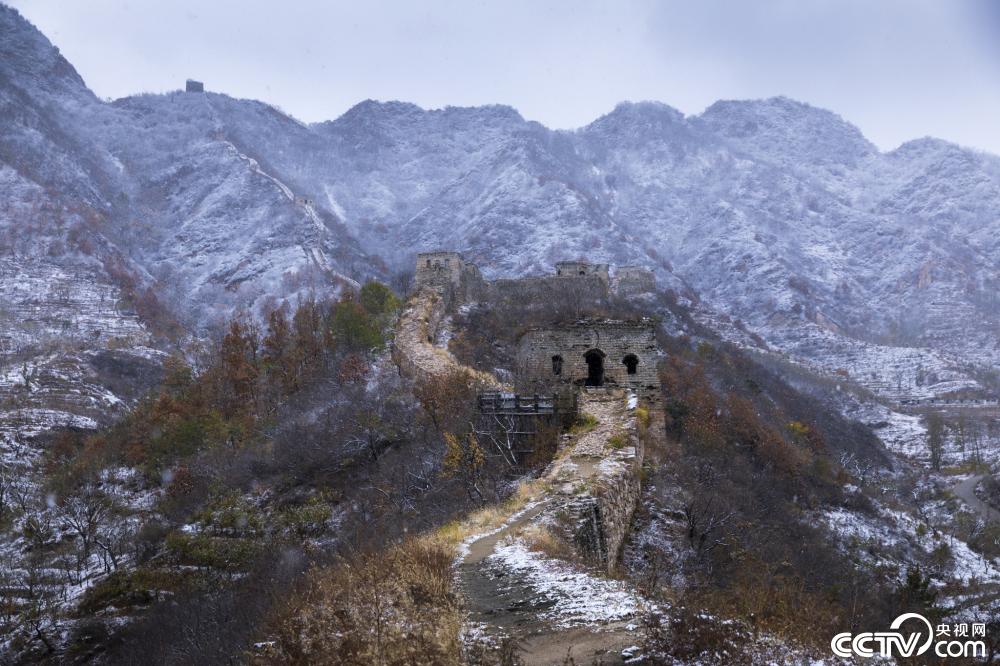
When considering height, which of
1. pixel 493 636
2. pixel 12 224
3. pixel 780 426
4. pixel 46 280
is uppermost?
pixel 12 224

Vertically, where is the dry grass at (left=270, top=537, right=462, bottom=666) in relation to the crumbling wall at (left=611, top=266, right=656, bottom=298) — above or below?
below

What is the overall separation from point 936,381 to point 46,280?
12756 cm

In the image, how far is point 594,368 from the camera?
23391 millimetres

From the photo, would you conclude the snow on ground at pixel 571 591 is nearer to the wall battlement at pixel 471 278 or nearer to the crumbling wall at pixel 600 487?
the crumbling wall at pixel 600 487

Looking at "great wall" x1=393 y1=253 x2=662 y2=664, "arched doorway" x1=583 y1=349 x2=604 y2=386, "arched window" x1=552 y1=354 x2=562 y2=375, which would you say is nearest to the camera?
"great wall" x1=393 y1=253 x2=662 y2=664

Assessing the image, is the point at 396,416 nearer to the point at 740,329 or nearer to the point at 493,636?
the point at 493,636

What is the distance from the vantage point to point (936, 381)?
101 metres

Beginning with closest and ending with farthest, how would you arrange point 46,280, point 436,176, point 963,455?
point 963,455 < point 46,280 < point 436,176

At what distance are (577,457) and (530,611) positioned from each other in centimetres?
743

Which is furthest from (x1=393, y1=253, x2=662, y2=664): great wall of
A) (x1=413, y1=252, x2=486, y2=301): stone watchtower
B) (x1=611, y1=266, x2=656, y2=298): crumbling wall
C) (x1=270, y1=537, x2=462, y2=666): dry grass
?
(x1=611, y1=266, x2=656, y2=298): crumbling wall

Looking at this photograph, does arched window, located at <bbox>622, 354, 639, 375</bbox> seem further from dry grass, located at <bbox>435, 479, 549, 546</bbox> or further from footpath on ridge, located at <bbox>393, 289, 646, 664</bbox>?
dry grass, located at <bbox>435, 479, 549, 546</bbox>

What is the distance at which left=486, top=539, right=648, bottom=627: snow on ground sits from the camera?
5.97 meters

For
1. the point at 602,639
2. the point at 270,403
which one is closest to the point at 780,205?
the point at 270,403

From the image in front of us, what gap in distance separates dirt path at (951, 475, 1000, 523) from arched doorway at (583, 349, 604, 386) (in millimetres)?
35425
